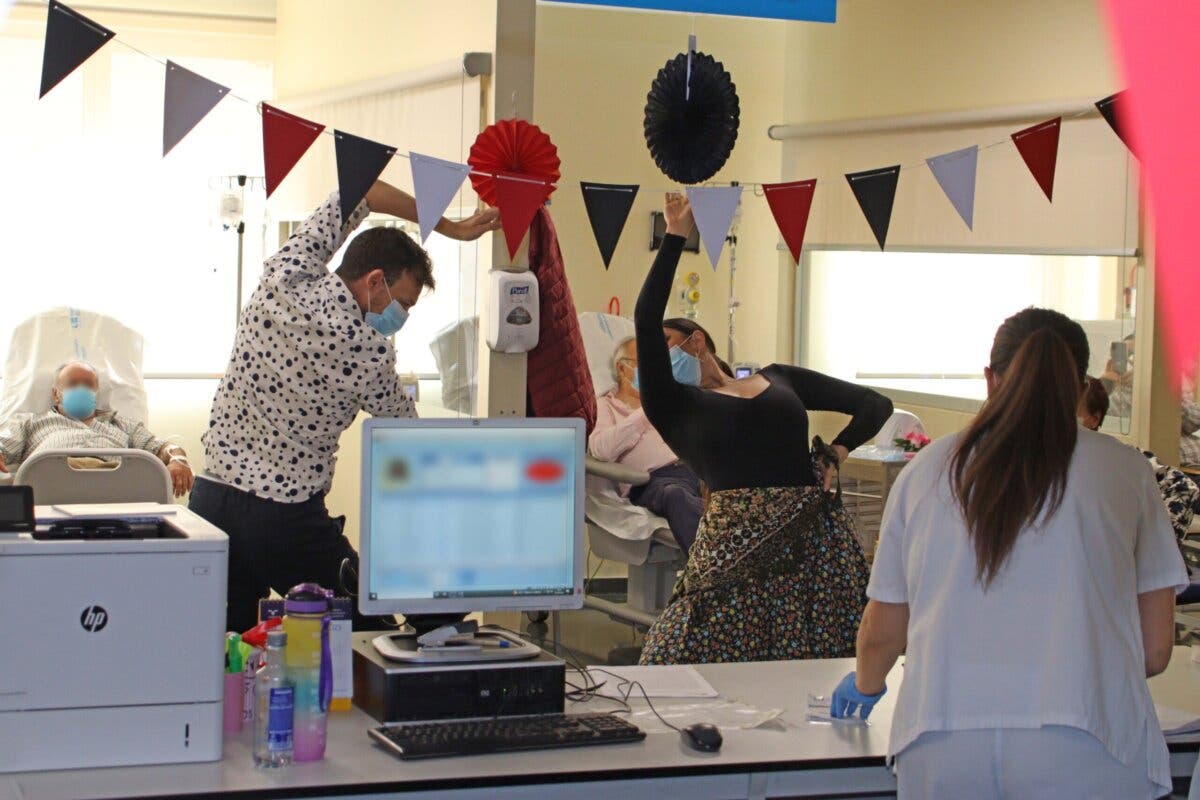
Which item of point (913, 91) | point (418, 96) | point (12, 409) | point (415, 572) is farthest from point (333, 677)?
point (913, 91)

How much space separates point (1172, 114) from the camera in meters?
5.66

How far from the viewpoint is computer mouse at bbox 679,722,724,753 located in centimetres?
230

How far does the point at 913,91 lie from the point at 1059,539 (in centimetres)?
493

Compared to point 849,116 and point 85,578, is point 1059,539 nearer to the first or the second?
point 85,578

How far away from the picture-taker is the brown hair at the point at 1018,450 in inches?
78.7

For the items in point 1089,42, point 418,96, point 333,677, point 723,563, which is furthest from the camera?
point 1089,42

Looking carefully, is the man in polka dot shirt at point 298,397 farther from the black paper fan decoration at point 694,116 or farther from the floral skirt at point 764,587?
the black paper fan decoration at point 694,116

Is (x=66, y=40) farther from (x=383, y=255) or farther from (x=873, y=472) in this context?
(x=873, y=472)

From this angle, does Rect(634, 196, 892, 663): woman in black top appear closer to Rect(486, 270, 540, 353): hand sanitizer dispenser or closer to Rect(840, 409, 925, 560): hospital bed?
Rect(486, 270, 540, 353): hand sanitizer dispenser

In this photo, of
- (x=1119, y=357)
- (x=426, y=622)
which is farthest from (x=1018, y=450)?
(x=1119, y=357)

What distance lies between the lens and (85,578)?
207 cm

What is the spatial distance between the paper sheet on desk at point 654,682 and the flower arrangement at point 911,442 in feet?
11.5

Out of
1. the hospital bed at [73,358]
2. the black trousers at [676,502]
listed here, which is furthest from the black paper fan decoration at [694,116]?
the hospital bed at [73,358]

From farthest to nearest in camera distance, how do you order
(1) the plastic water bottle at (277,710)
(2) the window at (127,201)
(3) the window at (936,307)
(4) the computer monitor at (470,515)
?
(2) the window at (127,201), (3) the window at (936,307), (4) the computer monitor at (470,515), (1) the plastic water bottle at (277,710)
